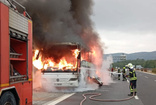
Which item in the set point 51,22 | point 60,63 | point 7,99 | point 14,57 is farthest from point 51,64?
point 7,99

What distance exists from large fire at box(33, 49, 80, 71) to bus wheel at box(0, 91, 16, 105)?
684cm

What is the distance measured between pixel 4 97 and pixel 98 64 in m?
15.0

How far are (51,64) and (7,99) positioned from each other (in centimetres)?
747

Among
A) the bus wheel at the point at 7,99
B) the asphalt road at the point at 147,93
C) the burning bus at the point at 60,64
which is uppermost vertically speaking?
the burning bus at the point at 60,64

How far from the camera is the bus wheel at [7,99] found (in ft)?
15.3

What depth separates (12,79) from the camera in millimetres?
5082

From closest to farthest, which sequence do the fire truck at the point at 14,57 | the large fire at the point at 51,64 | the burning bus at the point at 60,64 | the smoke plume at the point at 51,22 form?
the fire truck at the point at 14,57
the burning bus at the point at 60,64
the large fire at the point at 51,64
the smoke plume at the point at 51,22

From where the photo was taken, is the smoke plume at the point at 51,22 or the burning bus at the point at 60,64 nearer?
Answer: the burning bus at the point at 60,64

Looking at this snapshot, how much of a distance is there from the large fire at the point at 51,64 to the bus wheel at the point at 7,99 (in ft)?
22.4

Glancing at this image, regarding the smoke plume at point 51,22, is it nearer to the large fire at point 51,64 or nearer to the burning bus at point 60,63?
the burning bus at point 60,63

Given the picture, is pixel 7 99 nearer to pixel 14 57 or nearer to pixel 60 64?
pixel 14 57

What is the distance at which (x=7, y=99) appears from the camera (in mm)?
4887

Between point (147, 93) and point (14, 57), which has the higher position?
point (14, 57)

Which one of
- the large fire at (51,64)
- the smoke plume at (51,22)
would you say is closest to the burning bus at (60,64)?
the large fire at (51,64)
